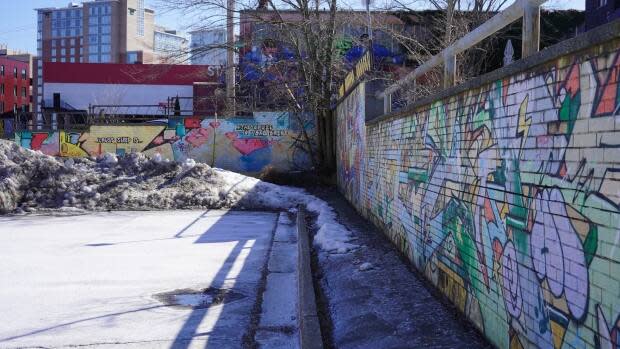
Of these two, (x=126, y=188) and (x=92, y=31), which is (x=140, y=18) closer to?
(x=92, y=31)

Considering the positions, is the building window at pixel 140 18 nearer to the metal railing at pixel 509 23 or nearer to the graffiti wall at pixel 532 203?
the metal railing at pixel 509 23

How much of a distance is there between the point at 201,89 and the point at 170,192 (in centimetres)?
3012

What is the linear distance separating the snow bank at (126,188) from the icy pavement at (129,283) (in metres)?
3.53

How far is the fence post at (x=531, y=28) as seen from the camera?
414cm

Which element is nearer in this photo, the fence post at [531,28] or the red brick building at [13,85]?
the fence post at [531,28]

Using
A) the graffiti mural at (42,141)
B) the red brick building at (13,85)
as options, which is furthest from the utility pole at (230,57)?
the red brick building at (13,85)

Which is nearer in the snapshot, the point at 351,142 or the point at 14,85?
the point at 351,142

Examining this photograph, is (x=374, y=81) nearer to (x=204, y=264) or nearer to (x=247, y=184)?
(x=204, y=264)

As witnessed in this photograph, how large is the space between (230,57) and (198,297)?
64.6ft

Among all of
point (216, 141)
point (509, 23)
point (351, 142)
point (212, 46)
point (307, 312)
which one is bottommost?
point (307, 312)

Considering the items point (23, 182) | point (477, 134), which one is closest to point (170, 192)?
point (23, 182)

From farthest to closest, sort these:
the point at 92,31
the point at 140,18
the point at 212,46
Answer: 1. the point at 92,31
2. the point at 140,18
3. the point at 212,46

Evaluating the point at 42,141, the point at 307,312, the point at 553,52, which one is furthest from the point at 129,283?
the point at 42,141

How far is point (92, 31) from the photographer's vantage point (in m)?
157
